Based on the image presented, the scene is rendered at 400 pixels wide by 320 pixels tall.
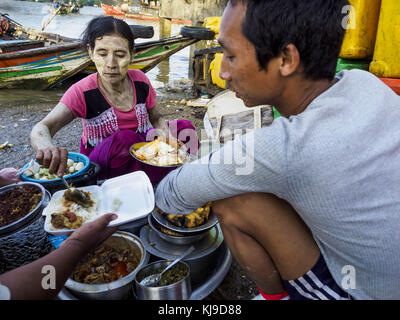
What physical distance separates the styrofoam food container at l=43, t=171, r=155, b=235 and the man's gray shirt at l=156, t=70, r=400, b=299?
67cm

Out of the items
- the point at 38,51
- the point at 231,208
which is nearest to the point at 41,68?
the point at 38,51

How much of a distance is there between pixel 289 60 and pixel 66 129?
434cm

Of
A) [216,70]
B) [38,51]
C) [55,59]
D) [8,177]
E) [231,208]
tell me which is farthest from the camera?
[55,59]

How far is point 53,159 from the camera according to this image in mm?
1779

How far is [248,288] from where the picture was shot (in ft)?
6.16

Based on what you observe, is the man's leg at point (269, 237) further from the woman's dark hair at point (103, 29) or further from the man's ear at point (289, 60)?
the woman's dark hair at point (103, 29)

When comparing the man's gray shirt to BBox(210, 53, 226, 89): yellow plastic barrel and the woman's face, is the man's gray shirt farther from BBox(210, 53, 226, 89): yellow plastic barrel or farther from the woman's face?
BBox(210, 53, 226, 89): yellow plastic barrel

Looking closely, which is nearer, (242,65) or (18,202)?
(242,65)

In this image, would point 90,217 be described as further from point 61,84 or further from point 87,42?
point 61,84

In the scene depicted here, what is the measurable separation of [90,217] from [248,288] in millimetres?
1101

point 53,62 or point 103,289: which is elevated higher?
point 53,62

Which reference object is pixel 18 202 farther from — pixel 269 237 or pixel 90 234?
pixel 269 237

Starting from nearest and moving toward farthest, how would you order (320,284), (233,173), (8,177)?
(233,173) → (320,284) → (8,177)

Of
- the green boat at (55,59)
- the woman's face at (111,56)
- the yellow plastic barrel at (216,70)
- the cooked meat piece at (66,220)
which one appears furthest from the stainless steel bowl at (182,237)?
the green boat at (55,59)
